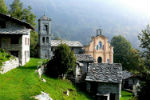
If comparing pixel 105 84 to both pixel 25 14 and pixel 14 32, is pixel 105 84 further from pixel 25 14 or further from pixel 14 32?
pixel 25 14

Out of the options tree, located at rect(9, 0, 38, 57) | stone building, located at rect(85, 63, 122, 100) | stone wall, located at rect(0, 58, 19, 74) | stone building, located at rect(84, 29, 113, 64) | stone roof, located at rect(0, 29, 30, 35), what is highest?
tree, located at rect(9, 0, 38, 57)

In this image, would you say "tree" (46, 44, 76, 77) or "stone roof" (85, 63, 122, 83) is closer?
"tree" (46, 44, 76, 77)

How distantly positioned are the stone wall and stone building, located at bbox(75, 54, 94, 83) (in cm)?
885

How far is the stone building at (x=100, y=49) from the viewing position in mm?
50125

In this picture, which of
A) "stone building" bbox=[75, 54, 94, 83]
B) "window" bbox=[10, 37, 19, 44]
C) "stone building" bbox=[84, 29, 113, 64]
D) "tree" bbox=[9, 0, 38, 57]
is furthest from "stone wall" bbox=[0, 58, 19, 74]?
"stone building" bbox=[84, 29, 113, 64]

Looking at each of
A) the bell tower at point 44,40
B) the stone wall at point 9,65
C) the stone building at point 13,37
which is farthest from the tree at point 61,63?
the bell tower at point 44,40

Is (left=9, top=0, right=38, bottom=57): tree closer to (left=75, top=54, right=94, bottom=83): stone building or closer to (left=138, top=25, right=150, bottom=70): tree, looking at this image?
(left=75, top=54, right=94, bottom=83): stone building

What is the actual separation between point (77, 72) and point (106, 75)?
4.35m

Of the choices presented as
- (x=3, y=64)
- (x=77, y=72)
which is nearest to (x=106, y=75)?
(x=77, y=72)

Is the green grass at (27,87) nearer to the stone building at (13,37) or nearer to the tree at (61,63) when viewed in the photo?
the tree at (61,63)

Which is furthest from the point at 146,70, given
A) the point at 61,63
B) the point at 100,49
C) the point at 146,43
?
the point at 100,49

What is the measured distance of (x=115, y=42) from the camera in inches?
2874

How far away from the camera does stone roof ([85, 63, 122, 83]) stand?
2619 cm

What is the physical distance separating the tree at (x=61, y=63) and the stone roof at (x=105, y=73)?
3530 millimetres
